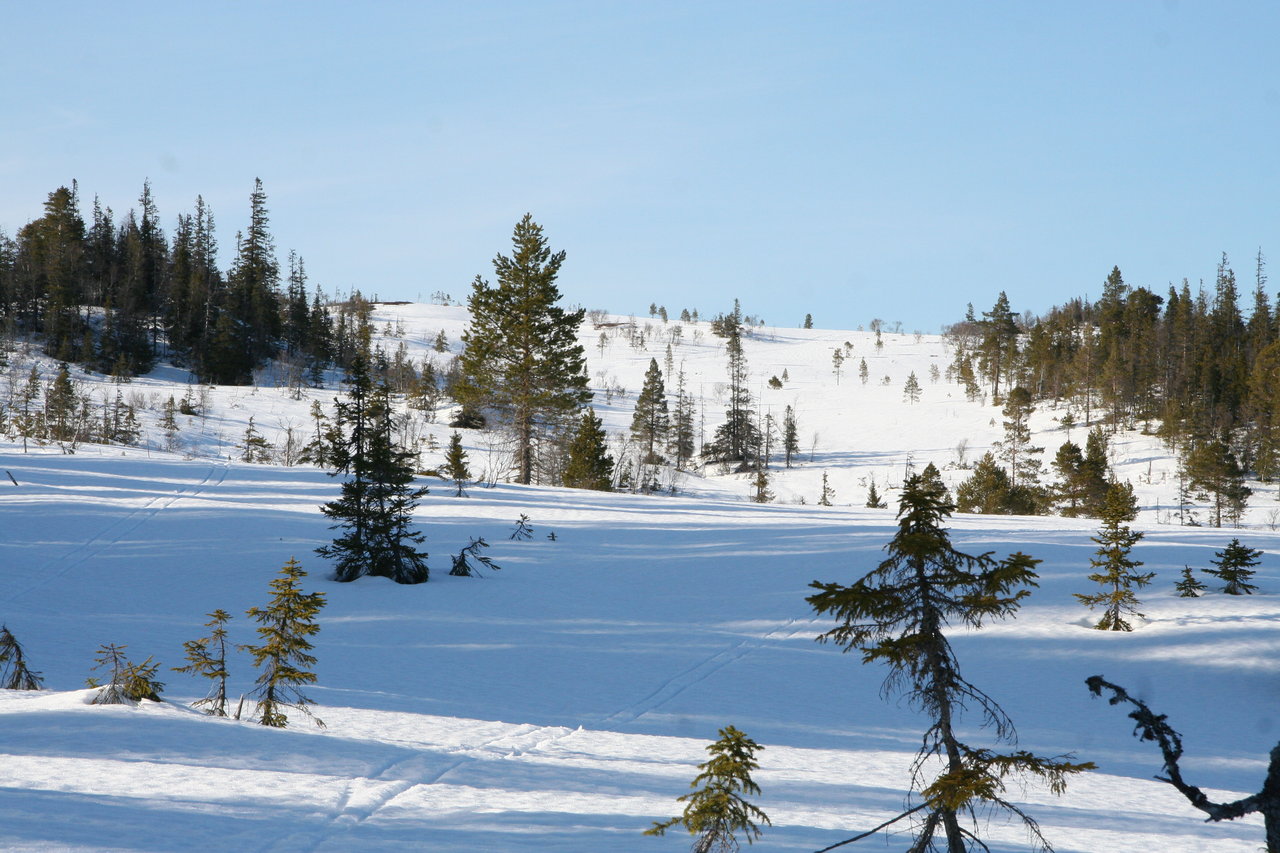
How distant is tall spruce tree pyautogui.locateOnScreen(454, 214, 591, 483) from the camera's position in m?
31.8

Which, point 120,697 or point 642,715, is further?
point 642,715

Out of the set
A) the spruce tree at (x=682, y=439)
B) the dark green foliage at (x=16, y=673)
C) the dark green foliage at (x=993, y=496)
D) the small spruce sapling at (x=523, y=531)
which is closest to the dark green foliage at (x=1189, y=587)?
the small spruce sapling at (x=523, y=531)

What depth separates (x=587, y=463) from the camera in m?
38.8

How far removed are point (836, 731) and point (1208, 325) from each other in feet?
277

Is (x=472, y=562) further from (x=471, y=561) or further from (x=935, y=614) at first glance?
(x=935, y=614)

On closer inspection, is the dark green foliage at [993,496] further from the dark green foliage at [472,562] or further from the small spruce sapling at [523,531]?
the dark green foliage at [472,562]

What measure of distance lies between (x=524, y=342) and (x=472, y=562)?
43.6 feet

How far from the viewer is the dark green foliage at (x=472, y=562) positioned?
1933 cm

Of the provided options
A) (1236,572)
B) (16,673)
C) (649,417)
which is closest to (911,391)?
(649,417)

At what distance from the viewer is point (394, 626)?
15.6 metres

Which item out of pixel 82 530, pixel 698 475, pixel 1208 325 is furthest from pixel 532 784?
pixel 1208 325

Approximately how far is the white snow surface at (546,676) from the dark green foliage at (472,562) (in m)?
0.44

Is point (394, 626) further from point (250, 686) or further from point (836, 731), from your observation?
point (836, 731)

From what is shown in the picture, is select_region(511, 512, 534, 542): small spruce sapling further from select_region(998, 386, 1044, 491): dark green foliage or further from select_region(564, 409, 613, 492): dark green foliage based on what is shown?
select_region(998, 386, 1044, 491): dark green foliage
